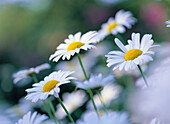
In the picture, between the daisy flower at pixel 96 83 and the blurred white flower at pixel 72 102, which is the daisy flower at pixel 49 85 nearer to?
the daisy flower at pixel 96 83

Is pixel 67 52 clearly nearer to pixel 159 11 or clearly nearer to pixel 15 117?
pixel 15 117

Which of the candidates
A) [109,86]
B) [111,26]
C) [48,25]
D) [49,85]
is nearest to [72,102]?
[109,86]

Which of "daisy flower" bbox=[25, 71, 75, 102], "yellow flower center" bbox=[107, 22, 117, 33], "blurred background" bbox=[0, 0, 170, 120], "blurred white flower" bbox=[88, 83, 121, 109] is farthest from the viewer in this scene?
"blurred background" bbox=[0, 0, 170, 120]

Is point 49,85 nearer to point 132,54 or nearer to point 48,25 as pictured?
point 132,54

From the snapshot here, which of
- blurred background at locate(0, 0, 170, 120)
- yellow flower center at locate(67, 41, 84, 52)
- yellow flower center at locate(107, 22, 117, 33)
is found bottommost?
yellow flower center at locate(67, 41, 84, 52)

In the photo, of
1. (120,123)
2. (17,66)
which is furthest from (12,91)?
(120,123)

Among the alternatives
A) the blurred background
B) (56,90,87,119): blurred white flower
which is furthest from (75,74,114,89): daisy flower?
the blurred background

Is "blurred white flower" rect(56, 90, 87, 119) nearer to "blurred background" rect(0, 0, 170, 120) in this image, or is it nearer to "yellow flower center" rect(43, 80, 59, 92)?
"yellow flower center" rect(43, 80, 59, 92)
